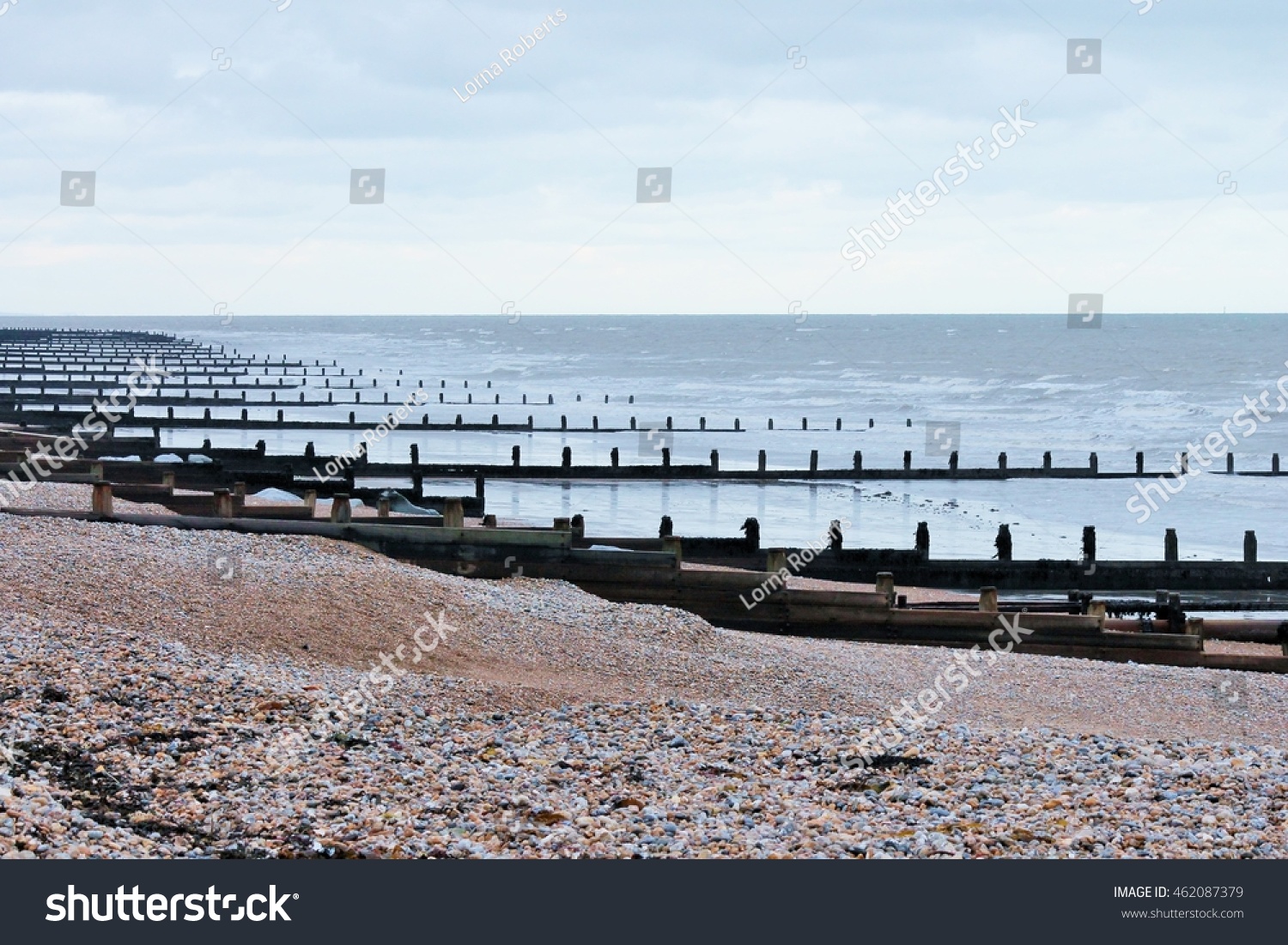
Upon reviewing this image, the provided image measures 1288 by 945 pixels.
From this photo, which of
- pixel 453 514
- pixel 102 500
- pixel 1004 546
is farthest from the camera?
pixel 1004 546

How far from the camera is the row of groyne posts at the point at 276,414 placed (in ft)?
156

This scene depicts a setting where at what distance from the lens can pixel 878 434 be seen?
235 feet

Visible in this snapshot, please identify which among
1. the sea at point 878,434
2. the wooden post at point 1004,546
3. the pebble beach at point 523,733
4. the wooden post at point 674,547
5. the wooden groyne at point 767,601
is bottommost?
the pebble beach at point 523,733

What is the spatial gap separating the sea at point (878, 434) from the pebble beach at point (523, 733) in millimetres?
15786

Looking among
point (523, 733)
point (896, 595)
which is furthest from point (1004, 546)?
point (523, 733)

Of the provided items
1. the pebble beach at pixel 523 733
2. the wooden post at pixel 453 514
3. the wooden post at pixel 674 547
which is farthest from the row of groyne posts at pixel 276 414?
the pebble beach at pixel 523 733

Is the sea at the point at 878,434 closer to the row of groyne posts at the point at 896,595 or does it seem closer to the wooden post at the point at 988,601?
the row of groyne posts at the point at 896,595

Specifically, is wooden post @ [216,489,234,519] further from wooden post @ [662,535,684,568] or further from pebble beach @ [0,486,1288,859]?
wooden post @ [662,535,684,568]

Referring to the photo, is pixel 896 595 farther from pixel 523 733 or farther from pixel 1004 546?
pixel 523 733

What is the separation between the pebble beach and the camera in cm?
902

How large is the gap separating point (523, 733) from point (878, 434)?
61215 mm

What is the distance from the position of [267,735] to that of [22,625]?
358 cm

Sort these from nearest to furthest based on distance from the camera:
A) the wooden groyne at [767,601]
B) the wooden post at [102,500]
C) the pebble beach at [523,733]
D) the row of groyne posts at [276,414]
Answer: the pebble beach at [523,733] → the wooden groyne at [767,601] → the wooden post at [102,500] → the row of groyne posts at [276,414]
